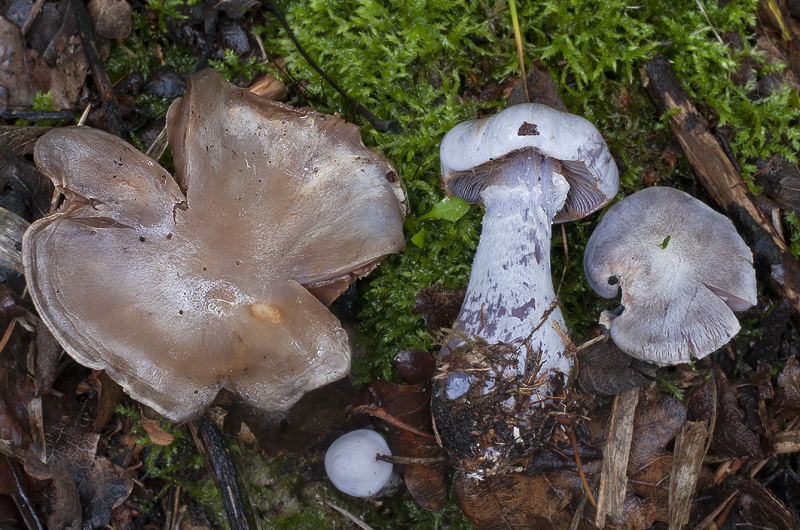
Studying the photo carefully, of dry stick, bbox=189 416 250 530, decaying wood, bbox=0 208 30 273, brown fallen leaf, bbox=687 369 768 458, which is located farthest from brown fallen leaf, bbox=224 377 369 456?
brown fallen leaf, bbox=687 369 768 458

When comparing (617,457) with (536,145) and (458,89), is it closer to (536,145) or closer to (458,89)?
(536,145)

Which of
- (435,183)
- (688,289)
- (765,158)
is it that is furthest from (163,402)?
(765,158)

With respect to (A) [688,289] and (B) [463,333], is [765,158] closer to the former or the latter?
(A) [688,289]

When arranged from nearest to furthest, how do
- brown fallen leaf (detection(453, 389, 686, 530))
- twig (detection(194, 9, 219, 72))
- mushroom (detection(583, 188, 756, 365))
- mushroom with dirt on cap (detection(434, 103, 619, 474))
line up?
mushroom with dirt on cap (detection(434, 103, 619, 474)), mushroom (detection(583, 188, 756, 365)), brown fallen leaf (detection(453, 389, 686, 530)), twig (detection(194, 9, 219, 72))

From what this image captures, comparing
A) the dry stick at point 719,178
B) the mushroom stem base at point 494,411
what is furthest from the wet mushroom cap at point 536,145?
the mushroom stem base at point 494,411

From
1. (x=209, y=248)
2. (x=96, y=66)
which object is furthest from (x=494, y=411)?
(x=96, y=66)

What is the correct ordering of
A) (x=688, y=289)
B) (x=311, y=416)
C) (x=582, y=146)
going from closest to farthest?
(x=582, y=146)
(x=688, y=289)
(x=311, y=416)

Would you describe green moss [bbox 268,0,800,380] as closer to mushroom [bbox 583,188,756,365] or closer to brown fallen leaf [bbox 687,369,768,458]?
mushroom [bbox 583,188,756,365]
